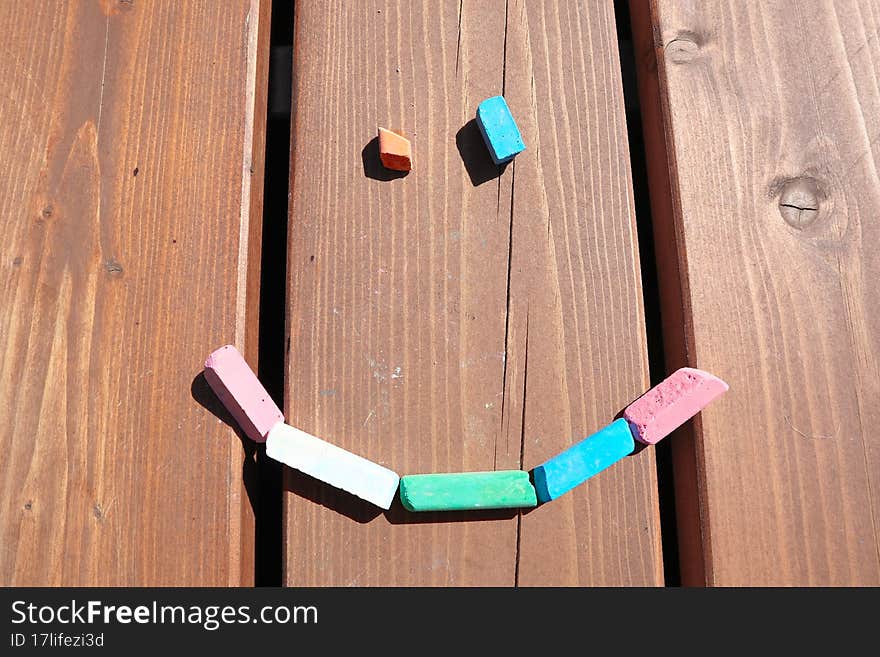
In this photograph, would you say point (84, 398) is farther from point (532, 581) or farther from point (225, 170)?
point (532, 581)

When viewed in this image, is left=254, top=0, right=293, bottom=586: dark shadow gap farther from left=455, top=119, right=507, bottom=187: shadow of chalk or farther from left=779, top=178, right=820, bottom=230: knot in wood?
left=779, top=178, right=820, bottom=230: knot in wood

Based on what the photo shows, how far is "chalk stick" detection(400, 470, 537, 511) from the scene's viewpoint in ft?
3.26

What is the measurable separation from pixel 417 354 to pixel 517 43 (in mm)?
542

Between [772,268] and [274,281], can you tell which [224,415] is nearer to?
[274,281]

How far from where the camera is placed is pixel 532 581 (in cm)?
100

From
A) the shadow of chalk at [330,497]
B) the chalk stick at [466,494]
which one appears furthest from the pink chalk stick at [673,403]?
the shadow of chalk at [330,497]

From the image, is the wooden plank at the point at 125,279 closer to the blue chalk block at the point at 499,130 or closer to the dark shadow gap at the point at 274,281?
the dark shadow gap at the point at 274,281

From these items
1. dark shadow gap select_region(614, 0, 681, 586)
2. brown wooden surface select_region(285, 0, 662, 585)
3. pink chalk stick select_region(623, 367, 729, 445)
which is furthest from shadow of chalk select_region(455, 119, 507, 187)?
pink chalk stick select_region(623, 367, 729, 445)

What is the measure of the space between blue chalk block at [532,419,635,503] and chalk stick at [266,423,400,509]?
0.22m

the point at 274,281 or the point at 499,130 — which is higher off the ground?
the point at 499,130

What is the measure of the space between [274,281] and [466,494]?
1.64 ft

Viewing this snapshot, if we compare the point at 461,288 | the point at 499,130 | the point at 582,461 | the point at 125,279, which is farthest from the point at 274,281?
the point at 582,461

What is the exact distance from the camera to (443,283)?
1.06 meters

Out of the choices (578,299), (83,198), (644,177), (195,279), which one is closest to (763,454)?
(578,299)
